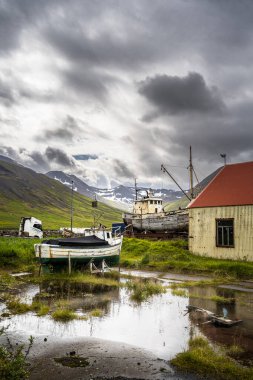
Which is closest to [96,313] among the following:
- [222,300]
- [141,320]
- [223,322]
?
[141,320]

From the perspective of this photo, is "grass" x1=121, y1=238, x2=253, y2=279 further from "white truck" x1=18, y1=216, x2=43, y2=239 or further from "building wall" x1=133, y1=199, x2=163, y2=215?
"white truck" x1=18, y1=216, x2=43, y2=239

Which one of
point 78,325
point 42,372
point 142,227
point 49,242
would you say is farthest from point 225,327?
point 142,227

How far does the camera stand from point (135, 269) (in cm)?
3052

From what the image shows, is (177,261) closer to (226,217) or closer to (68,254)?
(226,217)

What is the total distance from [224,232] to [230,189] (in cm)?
418

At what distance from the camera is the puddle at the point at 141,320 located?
1141 cm

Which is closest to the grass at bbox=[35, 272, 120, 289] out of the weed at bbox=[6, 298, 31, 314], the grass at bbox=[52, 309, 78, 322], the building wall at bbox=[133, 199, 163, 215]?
the weed at bbox=[6, 298, 31, 314]

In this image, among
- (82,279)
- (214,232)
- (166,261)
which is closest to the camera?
(82,279)

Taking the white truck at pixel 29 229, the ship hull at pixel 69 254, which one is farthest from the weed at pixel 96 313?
the white truck at pixel 29 229

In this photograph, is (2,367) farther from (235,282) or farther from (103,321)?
(235,282)

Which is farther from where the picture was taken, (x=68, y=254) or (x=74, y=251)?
(x=74, y=251)

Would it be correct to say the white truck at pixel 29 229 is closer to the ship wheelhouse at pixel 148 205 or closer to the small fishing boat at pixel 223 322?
the ship wheelhouse at pixel 148 205

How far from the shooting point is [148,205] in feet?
199

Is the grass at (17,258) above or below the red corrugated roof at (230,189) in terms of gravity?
below
